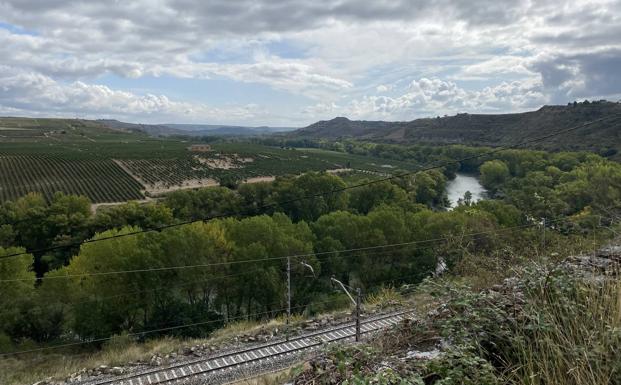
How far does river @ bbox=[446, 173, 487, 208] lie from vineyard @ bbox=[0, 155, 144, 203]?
54151 millimetres

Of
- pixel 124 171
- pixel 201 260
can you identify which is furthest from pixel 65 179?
pixel 201 260

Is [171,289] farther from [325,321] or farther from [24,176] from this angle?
[24,176]

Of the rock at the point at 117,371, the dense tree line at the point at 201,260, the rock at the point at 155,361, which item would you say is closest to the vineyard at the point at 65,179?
the dense tree line at the point at 201,260

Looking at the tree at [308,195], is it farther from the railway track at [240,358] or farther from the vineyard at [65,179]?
the railway track at [240,358]

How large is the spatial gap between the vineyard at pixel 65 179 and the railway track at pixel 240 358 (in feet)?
186

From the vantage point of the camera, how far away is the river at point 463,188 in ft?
248

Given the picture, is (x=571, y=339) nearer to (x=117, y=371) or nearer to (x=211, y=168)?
(x=117, y=371)

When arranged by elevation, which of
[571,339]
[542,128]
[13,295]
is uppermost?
[571,339]

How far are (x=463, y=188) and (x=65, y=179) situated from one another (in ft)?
250

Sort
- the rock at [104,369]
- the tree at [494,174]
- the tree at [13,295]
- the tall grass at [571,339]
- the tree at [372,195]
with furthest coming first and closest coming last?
the tree at [494,174] → the tree at [372,195] → the tree at [13,295] → the rock at [104,369] → the tall grass at [571,339]

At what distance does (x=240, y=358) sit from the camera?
12.5 metres

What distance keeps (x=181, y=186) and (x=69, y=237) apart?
36761mm

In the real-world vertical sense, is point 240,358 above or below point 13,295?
above

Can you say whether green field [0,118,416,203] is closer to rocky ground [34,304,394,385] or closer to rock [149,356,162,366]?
rocky ground [34,304,394,385]
